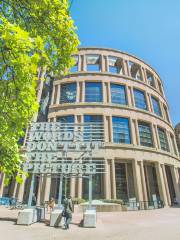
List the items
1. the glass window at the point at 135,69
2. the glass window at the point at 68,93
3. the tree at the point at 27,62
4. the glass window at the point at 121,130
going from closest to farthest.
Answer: the tree at the point at 27,62 < the glass window at the point at 121,130 < the glass window at the point at 68,93 < the glass window at the point at 135,69

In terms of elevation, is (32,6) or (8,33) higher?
(32,6)

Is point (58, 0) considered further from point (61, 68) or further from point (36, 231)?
point (36, 231)

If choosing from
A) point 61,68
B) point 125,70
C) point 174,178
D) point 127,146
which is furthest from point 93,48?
point 61,68

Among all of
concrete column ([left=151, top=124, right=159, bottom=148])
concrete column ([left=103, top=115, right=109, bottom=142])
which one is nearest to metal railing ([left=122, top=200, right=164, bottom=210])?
concrete column ([left=151, top=124, right=159, bottom=148])

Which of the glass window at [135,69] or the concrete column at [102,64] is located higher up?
the glass window at [135,69]

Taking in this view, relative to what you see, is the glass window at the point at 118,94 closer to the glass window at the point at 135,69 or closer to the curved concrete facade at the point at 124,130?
the curved concrete facade at the point at 124,130

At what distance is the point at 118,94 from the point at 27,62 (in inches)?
1097

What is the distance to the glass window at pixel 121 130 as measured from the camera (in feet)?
90.6

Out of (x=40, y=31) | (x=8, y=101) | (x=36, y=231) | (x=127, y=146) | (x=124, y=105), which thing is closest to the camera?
(x=8, y=101)

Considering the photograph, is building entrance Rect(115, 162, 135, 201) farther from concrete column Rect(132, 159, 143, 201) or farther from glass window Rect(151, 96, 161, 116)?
glass window Rect(151, 96, 161, 116)

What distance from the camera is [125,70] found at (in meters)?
33.8

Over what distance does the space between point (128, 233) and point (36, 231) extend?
4.55 m

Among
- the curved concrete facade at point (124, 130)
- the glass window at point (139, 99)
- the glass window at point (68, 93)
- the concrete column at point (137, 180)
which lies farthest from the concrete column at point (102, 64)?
the concrete column at point (137, 180)

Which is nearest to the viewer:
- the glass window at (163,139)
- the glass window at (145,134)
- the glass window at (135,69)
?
the glass window at (145,134)
